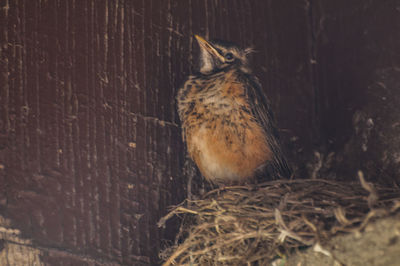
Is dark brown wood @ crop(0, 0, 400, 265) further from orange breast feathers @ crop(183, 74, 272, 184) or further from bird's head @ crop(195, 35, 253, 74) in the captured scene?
orange breast feathers @ crop(183, 74, 272, 184)

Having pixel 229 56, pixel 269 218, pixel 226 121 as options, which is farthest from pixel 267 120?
pixel 269 218

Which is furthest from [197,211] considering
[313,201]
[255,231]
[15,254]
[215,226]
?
[15,254]

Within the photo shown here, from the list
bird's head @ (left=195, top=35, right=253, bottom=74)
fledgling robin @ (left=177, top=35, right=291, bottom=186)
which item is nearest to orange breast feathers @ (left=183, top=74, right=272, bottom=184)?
fledgling robin @ (left=177, top=35, right=291, bottom=186)

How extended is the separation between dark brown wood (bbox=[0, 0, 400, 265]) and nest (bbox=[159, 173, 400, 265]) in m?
0.14

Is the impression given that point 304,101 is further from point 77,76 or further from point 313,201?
point 77,76

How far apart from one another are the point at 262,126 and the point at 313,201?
616 millimetres

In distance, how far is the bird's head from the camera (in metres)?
2.15

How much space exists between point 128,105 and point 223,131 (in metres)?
0.50

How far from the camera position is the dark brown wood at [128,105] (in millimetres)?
1636

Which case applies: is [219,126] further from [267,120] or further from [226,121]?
[267,120]

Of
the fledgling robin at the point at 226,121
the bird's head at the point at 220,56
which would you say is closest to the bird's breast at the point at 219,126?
the fledgling robin at the point at 226,121

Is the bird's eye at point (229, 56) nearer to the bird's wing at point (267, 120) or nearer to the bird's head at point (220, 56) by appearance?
the bird's head at point (220, 56)

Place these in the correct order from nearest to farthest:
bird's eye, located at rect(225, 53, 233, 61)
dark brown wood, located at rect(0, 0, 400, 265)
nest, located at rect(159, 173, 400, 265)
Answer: nest, located at rect(159, 173, 400, 265)
dark brown wood, located at rect(0, 0, 400, 265)
bird's eye, located at rect(225, 53, 233, 61)

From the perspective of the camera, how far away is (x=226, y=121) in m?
2.10
